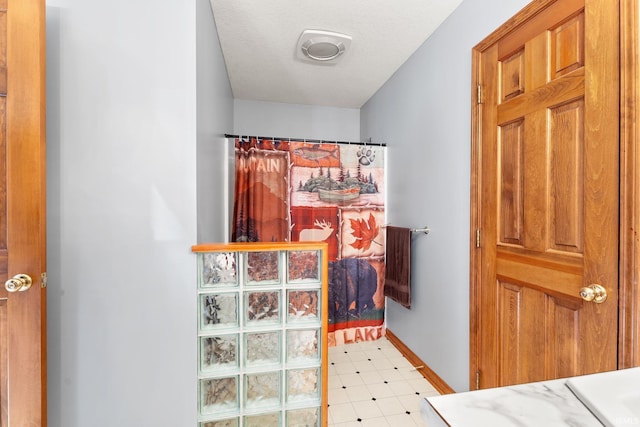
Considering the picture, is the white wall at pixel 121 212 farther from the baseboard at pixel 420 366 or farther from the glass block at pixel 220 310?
the baseboard at pixel 420 366

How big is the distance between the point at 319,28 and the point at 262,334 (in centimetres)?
198

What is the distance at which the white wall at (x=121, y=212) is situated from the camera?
4.01 feet

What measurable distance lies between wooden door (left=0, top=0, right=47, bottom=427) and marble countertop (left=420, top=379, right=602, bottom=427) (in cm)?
139

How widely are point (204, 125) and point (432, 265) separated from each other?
1.72m

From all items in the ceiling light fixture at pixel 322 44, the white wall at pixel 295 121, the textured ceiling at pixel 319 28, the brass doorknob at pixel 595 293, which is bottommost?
the brass doorknob at pixel 595 293

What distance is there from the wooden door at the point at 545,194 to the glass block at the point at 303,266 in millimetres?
900

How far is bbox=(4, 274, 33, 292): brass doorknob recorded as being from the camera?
1.02 m

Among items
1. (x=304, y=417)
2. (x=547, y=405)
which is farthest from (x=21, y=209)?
(x=547, y=405)

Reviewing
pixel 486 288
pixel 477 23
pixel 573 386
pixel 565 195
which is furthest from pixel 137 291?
pixel 477 23

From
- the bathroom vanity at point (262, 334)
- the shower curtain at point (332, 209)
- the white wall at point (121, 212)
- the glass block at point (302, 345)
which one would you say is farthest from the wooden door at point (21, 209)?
the shower curtain at point (332, 209)

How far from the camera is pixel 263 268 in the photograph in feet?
4.63

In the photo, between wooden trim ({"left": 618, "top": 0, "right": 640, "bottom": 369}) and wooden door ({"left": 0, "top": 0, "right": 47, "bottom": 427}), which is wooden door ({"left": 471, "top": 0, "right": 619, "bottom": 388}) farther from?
wooden door ({"left": 0, "top": 0, "right": 47, "bottom": 427})

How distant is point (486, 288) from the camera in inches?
60.4

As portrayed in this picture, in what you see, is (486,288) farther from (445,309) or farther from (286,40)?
(286,40)
